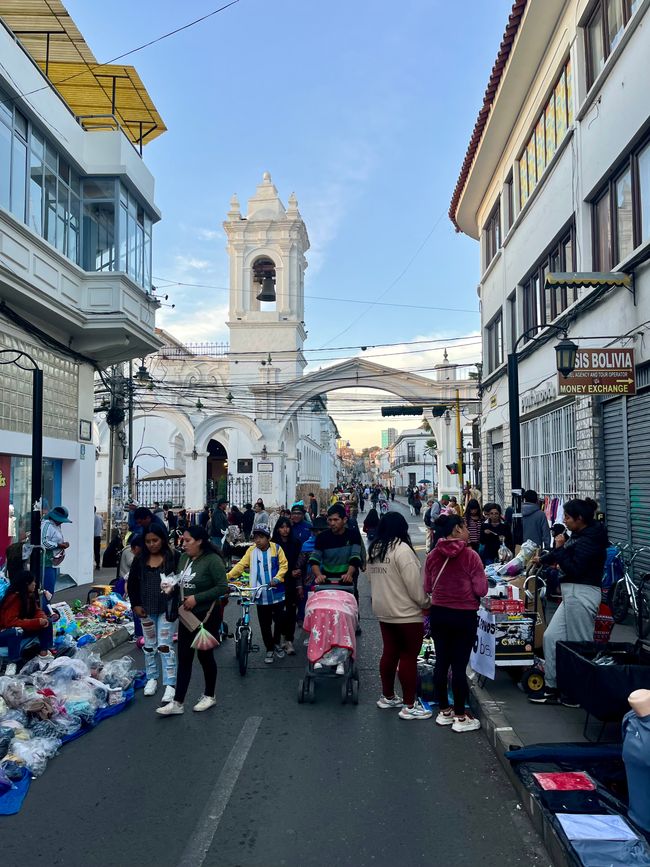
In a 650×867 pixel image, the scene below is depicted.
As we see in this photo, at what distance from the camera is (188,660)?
20.4 ft

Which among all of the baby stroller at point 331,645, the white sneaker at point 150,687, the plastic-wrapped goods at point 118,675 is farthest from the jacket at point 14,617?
the baby stroller at point 331,645

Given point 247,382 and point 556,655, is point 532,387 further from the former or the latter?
point 247,382

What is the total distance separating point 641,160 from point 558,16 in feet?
15.0

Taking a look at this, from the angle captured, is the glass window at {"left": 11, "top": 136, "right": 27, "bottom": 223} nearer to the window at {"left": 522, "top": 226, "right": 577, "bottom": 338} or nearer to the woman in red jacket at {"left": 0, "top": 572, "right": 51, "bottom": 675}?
the woman in red jacket at {"left": 0, "top": 572, "right": 51, "bottom": 675}

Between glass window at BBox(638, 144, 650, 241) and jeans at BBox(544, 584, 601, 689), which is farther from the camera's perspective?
glass window at BBox(638, 144, 650, 241)

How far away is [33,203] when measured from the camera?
11.8m

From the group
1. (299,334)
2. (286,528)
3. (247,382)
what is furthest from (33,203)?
(299,334)

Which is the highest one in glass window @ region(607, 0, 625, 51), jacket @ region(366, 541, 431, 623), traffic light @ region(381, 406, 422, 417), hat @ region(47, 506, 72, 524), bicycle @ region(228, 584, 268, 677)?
glass window @ region(607, 0, 625, 51)

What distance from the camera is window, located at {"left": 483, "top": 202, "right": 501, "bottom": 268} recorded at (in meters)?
18.9

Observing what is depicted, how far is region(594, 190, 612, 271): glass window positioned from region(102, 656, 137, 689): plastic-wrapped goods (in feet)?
29.1

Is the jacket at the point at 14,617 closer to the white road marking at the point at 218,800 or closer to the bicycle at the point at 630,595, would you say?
the white road marking at the point at 218,800

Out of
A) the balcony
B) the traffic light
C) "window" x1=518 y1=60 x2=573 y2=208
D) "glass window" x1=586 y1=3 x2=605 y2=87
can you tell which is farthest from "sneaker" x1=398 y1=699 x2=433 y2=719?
the traffic light

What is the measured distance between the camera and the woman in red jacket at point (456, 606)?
5.69 meters

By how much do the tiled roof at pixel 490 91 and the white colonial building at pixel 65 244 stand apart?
7.32 metres
